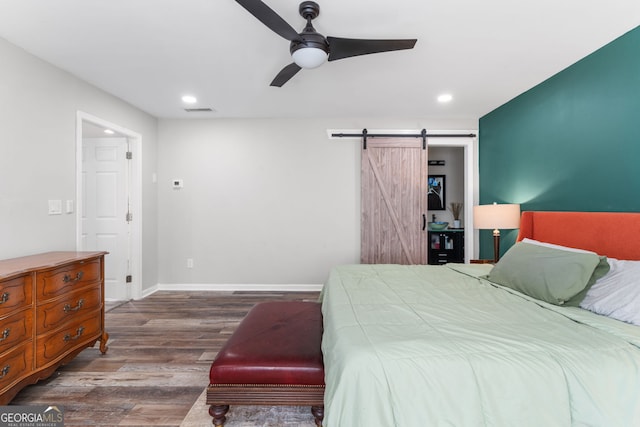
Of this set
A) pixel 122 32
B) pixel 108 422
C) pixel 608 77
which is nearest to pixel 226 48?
pixel 122 32

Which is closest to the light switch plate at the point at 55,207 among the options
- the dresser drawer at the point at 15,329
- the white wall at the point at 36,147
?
→ the white wall at the point at 36,147

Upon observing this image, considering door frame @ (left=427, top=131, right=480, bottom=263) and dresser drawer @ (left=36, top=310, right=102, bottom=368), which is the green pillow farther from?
dresser drawer @ (left=36, top=310, right=102, bottom=368)

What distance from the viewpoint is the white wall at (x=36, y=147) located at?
237 cm

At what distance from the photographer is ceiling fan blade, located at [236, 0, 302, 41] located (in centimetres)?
157

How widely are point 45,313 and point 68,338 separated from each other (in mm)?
315

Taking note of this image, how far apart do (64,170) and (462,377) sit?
357cm

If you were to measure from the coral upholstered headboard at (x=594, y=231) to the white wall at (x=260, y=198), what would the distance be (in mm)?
2160

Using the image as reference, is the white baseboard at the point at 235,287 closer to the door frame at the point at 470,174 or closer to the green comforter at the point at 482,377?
the door frame at the point at 470,174

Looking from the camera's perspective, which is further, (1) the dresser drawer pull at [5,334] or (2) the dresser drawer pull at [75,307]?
(2) the dresser drawer pull at [75,307]

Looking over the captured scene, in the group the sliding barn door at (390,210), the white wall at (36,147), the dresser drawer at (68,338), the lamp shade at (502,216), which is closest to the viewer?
the dresser drawer at (68,338)

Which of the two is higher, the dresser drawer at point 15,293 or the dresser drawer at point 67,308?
the dresser drawer at point 15,293

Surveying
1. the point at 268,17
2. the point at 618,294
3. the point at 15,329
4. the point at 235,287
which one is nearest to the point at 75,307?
the point at 15,329

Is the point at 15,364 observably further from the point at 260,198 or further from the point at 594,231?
the point at 594,231

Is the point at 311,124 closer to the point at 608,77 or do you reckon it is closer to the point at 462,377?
the point at 608,77
